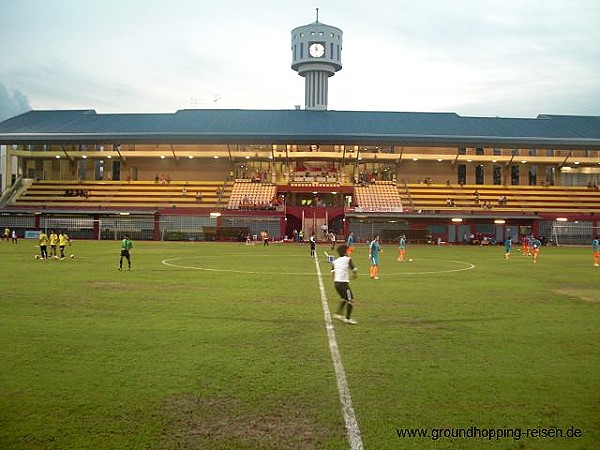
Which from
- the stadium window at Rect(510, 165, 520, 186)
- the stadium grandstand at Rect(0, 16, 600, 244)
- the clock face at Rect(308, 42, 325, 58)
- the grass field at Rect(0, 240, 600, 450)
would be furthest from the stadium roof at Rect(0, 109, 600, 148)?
the grass field at Rect(0, 240, 600, 450)

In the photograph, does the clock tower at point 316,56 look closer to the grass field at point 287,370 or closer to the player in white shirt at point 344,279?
the grass field at point 287,370

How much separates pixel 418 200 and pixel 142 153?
3858cm

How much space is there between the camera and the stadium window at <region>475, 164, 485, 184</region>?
82.7 metres

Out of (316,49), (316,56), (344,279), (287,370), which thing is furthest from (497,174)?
(287,370)

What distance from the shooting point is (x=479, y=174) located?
83000mm

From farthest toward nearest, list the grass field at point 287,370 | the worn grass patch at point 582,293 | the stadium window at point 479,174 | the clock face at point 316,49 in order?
the clock face at point 316,49, the stadium window at point 479,174, the worn grass patch at point 582,293, the grass field at point 287,370

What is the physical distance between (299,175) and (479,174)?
26.2m

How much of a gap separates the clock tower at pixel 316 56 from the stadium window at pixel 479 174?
3030 centimetres

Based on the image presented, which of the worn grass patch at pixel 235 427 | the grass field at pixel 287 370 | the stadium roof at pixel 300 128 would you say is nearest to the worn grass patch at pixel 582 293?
the grass field at pixel 287 370

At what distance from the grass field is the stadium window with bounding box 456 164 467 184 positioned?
64.1m

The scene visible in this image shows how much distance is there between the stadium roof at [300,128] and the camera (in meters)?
75.9

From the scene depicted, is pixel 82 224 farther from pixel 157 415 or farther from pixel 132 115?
pixel 157 415

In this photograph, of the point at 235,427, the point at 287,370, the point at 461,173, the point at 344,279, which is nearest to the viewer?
the point at 235,427

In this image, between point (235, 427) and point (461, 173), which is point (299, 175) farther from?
point (235, 427)
